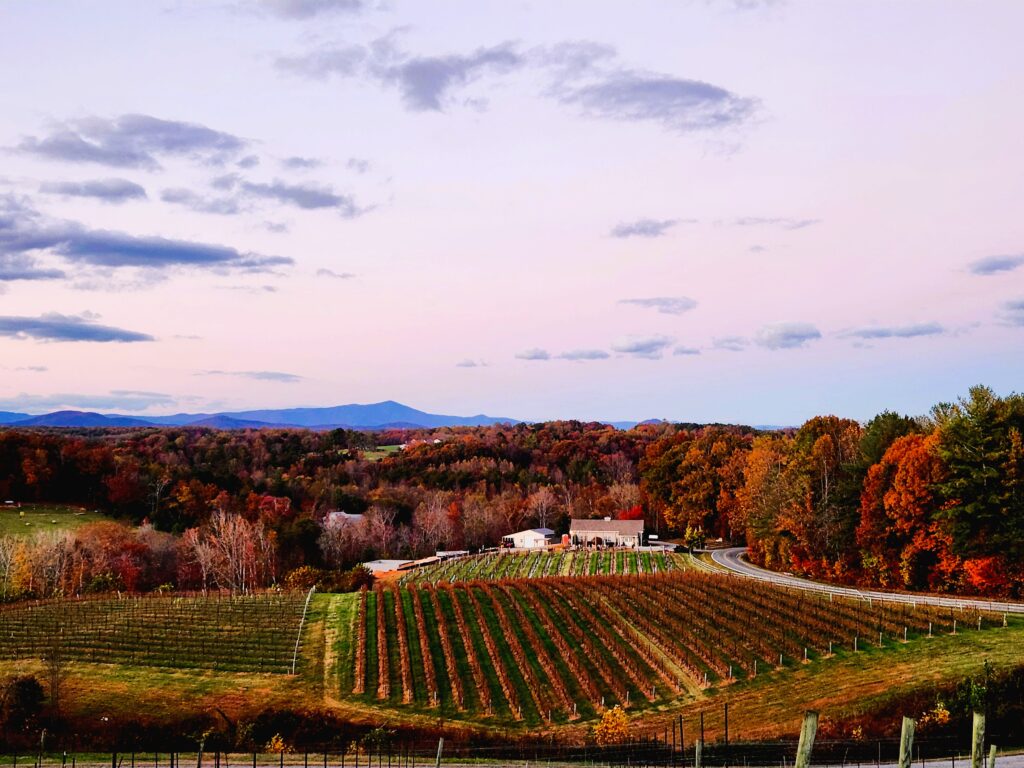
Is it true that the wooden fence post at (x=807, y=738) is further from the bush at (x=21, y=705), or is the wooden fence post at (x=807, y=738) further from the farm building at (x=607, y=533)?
the farm building at (x=607, y=533)

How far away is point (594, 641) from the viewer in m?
45.8


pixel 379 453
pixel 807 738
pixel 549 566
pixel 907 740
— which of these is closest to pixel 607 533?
pixel 549 566

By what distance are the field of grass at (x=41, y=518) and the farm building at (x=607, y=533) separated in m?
55.7

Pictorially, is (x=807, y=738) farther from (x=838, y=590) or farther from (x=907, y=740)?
(x=838, y=590)

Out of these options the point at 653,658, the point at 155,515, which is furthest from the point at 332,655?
the point at 155,515

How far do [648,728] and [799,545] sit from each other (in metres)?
32.4

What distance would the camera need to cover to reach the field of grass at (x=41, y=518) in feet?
287

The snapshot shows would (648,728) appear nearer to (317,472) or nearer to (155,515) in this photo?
(155,515)

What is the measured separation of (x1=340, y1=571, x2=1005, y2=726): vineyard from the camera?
127ft

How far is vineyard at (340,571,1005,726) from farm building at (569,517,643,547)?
29378 millimetres

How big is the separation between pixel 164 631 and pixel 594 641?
26442 mm

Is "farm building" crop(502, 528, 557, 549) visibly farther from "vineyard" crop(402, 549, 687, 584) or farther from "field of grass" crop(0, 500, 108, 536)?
"field of grass" crop(0, 500, 108, 536)

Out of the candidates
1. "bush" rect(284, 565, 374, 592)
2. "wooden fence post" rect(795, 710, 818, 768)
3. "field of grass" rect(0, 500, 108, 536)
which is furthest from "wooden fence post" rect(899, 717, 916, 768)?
"field of grass" rect(0, 500, 108, 536)

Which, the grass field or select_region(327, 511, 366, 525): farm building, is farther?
select_region(327, 511, 366, 525): farm building
